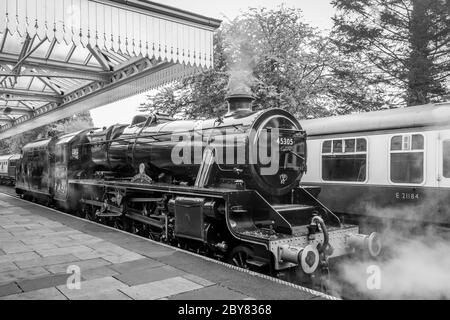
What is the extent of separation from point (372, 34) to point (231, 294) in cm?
1056

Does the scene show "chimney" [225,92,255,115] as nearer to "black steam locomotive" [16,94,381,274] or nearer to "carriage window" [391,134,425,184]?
"black steam locomotive" [16,94,381,274]

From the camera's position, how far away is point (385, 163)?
306 inches

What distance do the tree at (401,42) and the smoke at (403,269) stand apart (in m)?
5.04

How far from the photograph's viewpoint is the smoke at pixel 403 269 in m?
5.53

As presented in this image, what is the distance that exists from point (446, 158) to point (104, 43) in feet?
20.0

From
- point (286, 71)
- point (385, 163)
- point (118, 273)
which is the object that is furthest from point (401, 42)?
point (118, 273)

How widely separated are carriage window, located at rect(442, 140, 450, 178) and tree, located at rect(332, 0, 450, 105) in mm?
4503

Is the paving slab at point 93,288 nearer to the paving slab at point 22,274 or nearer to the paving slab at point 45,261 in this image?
the paving slab at point 22,274

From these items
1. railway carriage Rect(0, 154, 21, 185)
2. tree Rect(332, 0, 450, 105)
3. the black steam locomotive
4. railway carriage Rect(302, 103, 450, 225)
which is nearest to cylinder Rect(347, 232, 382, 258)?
the black steam locomotive

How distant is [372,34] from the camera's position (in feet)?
39.2

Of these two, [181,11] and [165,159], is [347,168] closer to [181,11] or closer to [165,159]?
[165,159]
